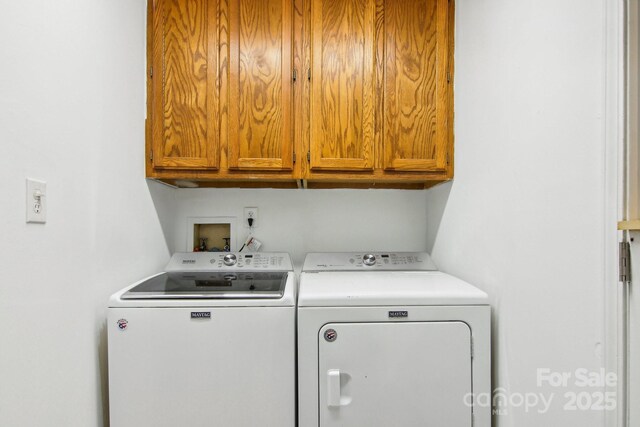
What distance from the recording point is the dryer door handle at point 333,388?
1.09 metres

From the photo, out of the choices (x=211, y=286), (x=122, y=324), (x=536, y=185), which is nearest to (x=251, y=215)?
(x=211, y=286)

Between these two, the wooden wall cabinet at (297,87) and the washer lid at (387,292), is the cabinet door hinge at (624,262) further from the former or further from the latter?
the wooden wall cabinet at (297,87)

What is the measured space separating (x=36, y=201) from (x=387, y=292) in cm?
112

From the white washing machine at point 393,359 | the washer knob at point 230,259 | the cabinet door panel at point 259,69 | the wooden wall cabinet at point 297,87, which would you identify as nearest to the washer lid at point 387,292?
the white washing machine at point 393,359

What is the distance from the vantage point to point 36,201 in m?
0.84

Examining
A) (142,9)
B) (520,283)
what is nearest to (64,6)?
(142,9)

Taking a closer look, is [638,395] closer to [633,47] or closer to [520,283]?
[520,283]

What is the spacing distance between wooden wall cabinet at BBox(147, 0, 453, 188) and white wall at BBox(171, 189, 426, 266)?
323 millimetres

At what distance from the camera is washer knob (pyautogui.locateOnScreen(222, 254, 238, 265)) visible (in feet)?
5.27

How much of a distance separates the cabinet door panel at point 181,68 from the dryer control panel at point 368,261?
2.80 ft

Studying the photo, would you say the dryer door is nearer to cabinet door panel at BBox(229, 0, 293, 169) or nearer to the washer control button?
the washer control button

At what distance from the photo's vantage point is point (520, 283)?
3.37 feet

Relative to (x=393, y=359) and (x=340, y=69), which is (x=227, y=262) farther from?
(x=340, y=69)

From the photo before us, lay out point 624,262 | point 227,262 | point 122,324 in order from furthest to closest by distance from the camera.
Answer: point 227,262, point 122,324, point 624,262
